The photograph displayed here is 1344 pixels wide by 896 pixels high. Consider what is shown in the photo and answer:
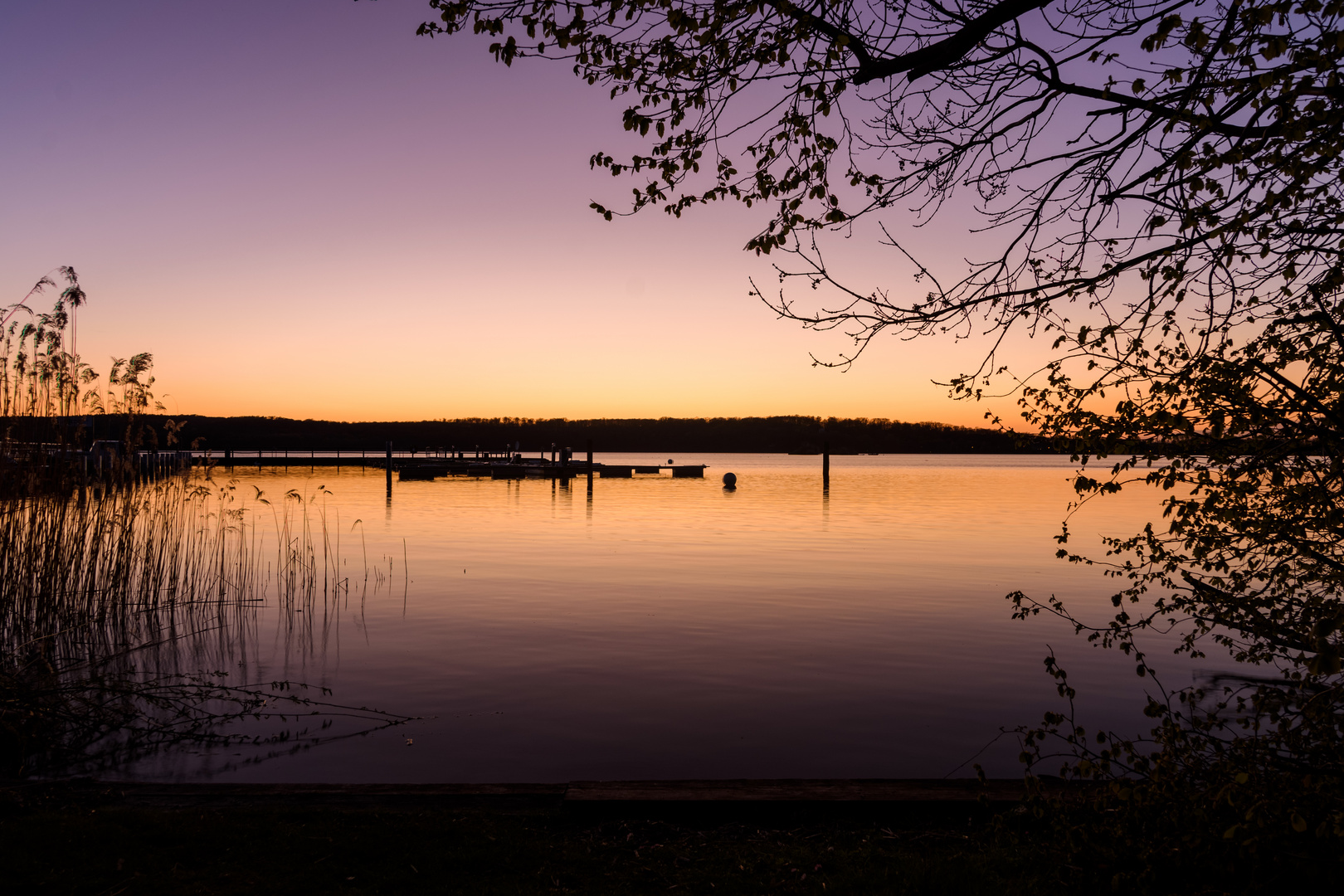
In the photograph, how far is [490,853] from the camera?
6.11 metres

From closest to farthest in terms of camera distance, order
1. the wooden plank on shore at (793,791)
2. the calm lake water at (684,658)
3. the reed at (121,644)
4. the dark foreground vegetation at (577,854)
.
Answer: the dark foreground vegetation at (577,854), the wooden plank on shore at (793,791), the reed at (121,644), the calm lake water at (684,658)

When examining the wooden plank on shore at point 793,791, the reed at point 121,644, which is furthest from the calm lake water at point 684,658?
the wooden plank on shore at point 793,791

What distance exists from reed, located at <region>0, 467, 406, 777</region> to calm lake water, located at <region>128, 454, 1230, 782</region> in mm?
548

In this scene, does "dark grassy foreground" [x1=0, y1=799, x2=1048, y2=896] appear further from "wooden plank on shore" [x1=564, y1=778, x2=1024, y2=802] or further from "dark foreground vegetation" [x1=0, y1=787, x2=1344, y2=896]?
"wooden plank on shore" [x1=564, y1=778, x2=1024, y2=802]

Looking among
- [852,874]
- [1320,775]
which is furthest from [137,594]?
[1320,775]

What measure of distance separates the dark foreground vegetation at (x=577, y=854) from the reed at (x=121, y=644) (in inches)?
110

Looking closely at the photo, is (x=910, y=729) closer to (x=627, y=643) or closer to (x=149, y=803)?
(x=627, y=643)

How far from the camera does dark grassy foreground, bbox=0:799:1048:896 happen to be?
18.5 ft

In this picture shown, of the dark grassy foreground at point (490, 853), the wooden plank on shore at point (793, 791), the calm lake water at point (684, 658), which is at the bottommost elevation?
the calm lake water at point (684, 658)

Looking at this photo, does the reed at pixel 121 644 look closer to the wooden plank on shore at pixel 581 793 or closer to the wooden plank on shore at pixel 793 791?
the wooden plank on shore at pixel 581 793

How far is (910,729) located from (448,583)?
1421cm

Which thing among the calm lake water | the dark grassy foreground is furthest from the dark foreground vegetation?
the calm lake water

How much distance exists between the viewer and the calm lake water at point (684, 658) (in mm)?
9781

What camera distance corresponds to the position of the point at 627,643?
15680 mm
